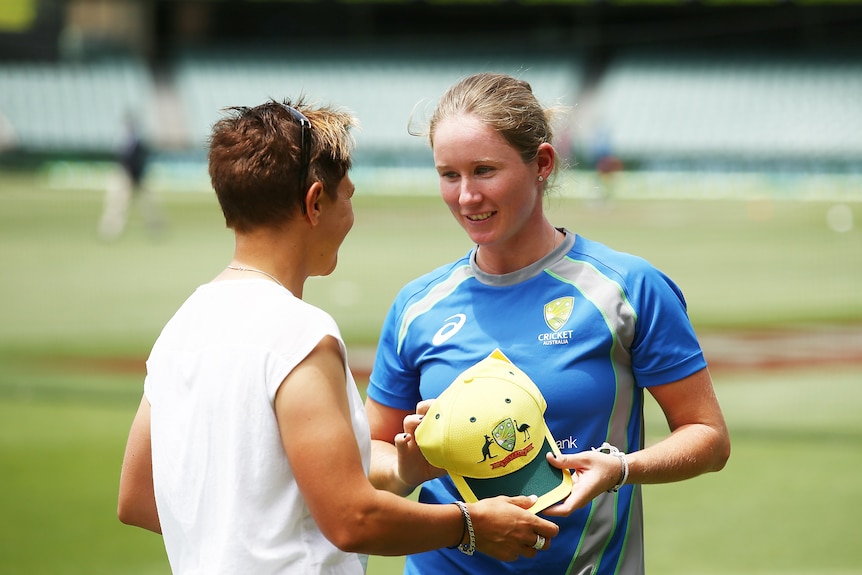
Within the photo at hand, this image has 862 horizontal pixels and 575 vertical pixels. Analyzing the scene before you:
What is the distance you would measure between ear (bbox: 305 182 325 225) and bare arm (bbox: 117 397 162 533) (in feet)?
1.92

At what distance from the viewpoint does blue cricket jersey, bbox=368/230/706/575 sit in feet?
9.43

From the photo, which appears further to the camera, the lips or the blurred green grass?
the blurred green grass

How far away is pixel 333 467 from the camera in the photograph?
2.21 m

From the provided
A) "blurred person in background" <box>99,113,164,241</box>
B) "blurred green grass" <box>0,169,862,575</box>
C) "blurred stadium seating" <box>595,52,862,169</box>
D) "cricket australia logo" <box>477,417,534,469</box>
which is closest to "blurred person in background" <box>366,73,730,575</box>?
"cricket australia logo" <box>477,417,534,469</box>

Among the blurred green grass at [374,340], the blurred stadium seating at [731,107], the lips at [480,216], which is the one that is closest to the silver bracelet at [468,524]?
the lips at [480,216]

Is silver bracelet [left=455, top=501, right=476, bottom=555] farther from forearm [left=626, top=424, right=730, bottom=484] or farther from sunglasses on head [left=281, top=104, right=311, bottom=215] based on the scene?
sunglasses on head [left=281, top=104, right=311, bottom=215]

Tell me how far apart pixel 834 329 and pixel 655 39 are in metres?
31.9

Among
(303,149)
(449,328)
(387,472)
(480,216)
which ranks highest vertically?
(303,149)

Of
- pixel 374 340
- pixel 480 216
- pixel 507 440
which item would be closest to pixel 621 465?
pixel 507 440

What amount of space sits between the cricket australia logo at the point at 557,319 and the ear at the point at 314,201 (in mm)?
790

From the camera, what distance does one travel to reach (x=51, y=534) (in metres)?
6.55

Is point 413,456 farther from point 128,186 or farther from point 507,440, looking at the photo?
point 128,186

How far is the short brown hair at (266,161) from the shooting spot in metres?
2.37

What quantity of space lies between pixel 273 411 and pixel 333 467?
176 mm
